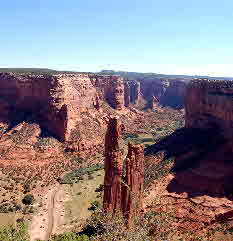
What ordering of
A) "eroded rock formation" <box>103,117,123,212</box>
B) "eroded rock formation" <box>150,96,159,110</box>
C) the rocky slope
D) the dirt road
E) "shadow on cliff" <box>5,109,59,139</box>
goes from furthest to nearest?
"eroded rock formation" <box>150,96,159,110</box> < "shadow on cliff" <box>5,109,59,139</box> < the dirt road < the rocky slope < "eroded rock formation" <box>103,117,123,212</box>

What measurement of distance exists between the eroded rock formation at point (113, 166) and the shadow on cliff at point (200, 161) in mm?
16595

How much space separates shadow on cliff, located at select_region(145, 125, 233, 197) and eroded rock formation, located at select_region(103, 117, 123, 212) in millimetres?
16595

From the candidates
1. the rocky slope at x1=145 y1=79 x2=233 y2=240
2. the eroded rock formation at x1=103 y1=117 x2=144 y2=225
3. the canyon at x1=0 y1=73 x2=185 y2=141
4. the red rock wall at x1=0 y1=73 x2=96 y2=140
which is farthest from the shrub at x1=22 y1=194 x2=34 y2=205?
the red rock wall at x1=0 y1=73 x2=96 y2=140

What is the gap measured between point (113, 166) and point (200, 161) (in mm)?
25374

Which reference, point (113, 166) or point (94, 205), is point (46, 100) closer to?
point (94, 205)

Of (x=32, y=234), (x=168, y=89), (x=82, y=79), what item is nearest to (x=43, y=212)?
(x=32, y=234)

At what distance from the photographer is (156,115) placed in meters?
148

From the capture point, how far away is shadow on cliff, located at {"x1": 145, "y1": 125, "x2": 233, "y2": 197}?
171ft

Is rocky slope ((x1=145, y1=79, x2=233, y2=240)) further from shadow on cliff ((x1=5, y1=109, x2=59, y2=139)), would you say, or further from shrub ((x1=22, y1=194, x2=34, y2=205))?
shadow on cliff ((x1=5, y1=109, x2=59, y2=139))

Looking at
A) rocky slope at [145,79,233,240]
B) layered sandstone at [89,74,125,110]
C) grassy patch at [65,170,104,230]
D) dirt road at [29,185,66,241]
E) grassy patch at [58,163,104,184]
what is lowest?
dirt road at [29,185,66,241]

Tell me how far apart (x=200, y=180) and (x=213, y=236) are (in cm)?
1796

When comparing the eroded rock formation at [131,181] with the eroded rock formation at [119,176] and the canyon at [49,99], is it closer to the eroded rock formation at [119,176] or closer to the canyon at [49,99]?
the eroded rock formation at [119,176]

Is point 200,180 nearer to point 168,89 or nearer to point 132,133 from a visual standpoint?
point 132,133

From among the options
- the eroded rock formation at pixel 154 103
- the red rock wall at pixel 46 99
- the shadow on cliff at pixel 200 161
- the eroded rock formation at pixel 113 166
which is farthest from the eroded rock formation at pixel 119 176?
the eroded rock formation at pixel 154 103
